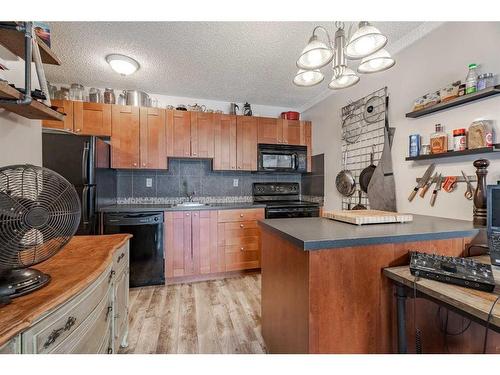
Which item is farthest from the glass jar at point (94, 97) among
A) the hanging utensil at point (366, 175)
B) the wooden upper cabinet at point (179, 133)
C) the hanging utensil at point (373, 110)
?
the hanging utensil at point (366, 175)

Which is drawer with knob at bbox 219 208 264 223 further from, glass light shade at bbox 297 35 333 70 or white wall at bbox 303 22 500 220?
glass light shade at bbox 297 35 333 70

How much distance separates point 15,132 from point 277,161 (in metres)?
2.84

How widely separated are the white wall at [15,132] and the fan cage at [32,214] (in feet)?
1.94

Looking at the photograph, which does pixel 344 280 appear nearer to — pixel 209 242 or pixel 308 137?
pixel 209 242

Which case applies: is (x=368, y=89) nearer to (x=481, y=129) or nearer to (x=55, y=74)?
(x=481, y=129)

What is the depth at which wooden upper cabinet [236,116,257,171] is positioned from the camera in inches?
130

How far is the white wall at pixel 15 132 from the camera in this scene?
42.9 inches

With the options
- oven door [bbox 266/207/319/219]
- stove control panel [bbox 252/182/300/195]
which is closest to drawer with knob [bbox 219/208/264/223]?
oven door [bbox 266/207/319/219]

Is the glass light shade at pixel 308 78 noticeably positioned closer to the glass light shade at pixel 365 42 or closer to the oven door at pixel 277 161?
the glass light shade at pixel 365 42

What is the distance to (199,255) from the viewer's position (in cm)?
284

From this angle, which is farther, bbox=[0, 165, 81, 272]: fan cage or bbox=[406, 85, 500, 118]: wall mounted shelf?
bbox=[406, 85, 500, 118]: wall mounted shelf

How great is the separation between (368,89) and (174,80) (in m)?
2.28

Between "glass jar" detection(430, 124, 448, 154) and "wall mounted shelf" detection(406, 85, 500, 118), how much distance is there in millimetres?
137
